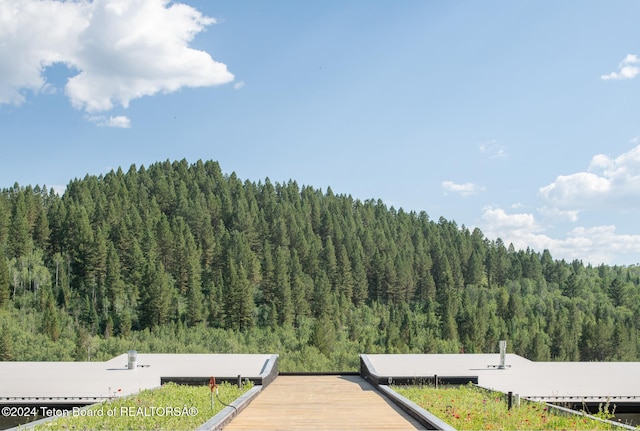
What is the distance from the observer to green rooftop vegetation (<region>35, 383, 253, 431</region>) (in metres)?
9.44

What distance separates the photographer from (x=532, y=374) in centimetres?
1812

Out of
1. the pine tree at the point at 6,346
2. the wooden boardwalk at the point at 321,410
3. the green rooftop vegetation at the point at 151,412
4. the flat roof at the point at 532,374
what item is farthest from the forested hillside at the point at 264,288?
the green rooftop vegetation at the point at 151,412

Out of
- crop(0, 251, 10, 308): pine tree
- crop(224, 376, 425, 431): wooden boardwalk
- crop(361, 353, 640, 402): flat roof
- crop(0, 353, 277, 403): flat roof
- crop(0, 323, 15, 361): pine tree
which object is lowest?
crop(0, 323, 15, 361): pine tree

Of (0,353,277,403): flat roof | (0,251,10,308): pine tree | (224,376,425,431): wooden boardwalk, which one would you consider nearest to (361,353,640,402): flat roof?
(224,376,425,431): wooden boardwalk

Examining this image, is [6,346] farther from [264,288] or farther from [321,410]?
[321,410]

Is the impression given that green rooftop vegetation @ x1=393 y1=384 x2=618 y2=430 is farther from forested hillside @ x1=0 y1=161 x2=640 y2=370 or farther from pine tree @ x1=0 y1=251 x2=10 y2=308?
pine tree @ x1=0 y1=251 x2=10 y2=308

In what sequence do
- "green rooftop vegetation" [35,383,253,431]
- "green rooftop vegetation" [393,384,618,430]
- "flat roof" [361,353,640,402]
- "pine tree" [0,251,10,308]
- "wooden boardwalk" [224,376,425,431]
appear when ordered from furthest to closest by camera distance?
"pine tree" [0,251,10,308] < "flat roof" [361,353,640,402] < "wooden boardwalk" [224,376,425,431] < "green rooftop vegetation" [393,384,618,430] < "green rooftop vegetation" [35,383,253,431]

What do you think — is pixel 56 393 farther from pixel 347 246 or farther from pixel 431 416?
pixel 347 246

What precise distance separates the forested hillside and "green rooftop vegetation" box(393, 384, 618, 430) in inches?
2091

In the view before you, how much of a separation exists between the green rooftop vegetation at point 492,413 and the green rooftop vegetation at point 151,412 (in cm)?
420

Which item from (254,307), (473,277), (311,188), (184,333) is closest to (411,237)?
(473,277)

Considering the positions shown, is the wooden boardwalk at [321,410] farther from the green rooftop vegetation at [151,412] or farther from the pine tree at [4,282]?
the pine tree at [4,282]

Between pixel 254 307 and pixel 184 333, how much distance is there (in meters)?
13.0

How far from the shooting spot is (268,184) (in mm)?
138375
